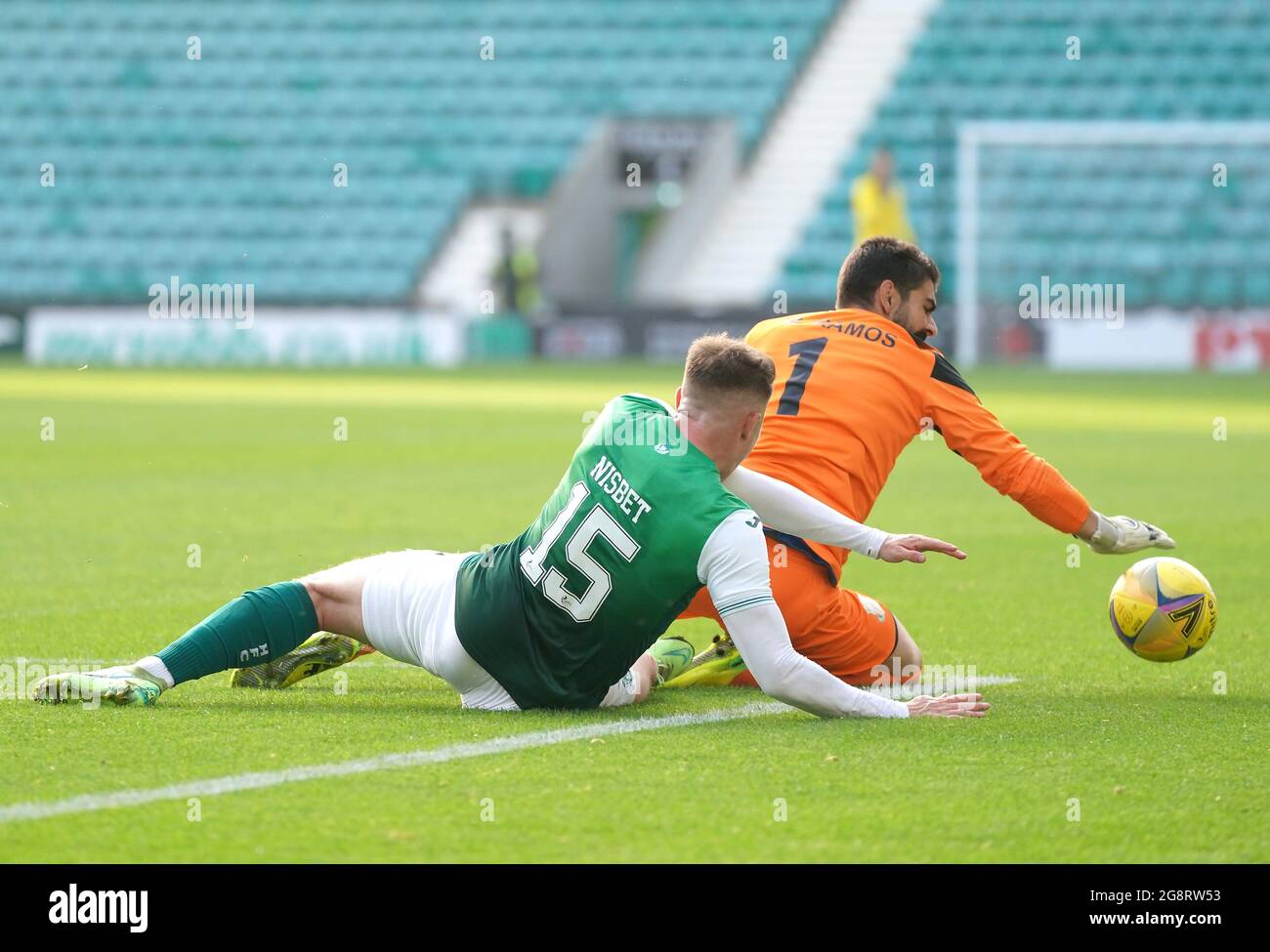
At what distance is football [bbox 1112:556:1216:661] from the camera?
614cm

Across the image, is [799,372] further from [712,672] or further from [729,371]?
[729,371]

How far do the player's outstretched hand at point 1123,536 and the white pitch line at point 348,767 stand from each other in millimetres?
1208

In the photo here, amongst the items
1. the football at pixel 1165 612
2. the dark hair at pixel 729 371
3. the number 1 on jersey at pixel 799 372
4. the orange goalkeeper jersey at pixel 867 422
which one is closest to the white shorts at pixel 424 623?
the dark hair at pixel 729 371

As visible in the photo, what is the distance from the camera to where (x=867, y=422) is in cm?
613

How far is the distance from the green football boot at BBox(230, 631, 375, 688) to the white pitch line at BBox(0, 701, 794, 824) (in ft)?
2.86

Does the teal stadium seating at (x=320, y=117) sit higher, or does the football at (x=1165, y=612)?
the teal stadium seating at (x=320, y=117)

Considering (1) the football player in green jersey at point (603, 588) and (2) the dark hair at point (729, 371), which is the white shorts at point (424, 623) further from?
(2) the dark hair at point (729, 371)

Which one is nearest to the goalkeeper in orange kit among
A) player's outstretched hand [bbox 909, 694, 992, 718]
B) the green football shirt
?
player's outstretched hand [bbox 909, 694, 992, 718]

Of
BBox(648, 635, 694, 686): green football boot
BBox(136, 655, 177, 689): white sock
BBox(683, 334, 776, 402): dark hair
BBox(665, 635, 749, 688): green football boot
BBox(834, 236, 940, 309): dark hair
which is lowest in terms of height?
BBox(665, 635, 749, 688): green football boot

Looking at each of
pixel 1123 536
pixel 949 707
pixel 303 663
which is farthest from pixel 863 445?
pixel 303 663

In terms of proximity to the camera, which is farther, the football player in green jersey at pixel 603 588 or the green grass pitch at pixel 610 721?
the football player in green jersey at pixel 603 588

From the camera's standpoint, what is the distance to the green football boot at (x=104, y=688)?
5.38 meters

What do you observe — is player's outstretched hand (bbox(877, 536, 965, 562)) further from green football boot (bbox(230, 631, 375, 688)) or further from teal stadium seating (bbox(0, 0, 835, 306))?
teal stadium seating (bbox(0, 0, 835, 306))
